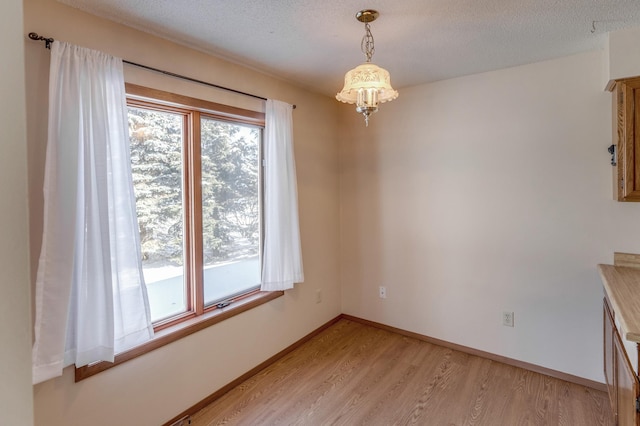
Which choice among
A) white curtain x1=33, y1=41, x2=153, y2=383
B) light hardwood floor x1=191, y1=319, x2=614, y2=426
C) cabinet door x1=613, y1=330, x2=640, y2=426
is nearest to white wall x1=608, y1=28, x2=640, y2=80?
cabinet door x1=613, y1=330, x2=640, y2=426

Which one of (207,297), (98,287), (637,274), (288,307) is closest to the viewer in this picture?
(98,287)

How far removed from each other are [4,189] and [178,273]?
6.32 feet

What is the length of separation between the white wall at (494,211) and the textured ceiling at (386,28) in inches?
16.3

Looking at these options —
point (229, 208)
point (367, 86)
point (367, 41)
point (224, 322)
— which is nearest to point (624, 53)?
point (367, 41)

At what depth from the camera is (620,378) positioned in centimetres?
166

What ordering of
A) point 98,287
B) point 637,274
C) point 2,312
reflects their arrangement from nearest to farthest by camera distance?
point 2,312 → point 98,287 → point 637,274

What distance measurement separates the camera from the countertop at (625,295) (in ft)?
4.50

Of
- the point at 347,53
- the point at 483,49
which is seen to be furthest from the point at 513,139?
the point at 347,53

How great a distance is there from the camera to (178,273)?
2.29 metres

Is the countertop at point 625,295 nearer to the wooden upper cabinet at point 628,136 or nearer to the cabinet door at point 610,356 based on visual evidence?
the cabinet door at point 610,356

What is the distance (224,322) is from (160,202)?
3.30 ft

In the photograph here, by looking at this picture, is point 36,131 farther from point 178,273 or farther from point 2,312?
point 2,312

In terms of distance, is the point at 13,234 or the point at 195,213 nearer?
the point at 13,234

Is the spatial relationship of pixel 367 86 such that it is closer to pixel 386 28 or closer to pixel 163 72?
pixel 386 28
